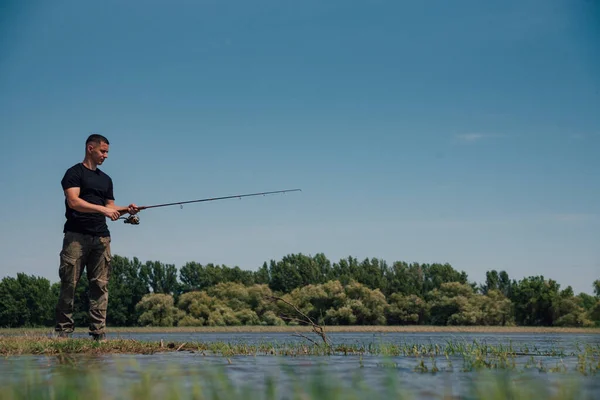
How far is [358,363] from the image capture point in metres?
7.91

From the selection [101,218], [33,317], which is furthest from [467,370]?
[33,317]

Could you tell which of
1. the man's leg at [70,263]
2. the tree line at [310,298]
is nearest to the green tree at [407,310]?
the tree line at [310,298]

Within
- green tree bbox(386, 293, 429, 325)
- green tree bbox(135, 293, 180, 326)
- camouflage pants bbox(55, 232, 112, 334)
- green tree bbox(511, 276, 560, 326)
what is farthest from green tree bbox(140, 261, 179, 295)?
camouflage pants bbox(55, 232, 112, 334)

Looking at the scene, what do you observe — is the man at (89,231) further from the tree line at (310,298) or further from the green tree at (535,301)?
the green tree at (535,301)

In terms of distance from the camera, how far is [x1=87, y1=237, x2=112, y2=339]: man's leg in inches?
409

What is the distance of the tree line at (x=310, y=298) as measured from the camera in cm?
5950

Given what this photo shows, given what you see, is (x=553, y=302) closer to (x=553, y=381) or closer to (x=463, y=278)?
(x=463, y=278)

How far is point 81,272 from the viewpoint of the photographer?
34.1 ft

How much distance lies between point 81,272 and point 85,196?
1.28m

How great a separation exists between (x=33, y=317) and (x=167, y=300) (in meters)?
19.7

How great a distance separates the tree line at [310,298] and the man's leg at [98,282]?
4296 centimetres

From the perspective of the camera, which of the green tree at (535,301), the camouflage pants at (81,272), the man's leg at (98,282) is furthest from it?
the green tree at (535,301)

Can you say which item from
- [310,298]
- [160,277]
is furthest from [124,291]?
[310,298]

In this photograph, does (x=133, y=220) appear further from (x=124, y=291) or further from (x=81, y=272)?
(x=124, y=291)
